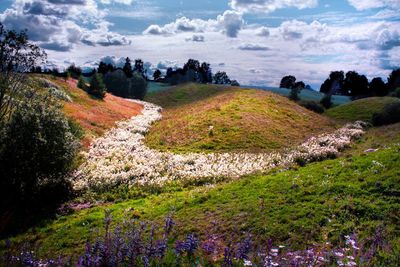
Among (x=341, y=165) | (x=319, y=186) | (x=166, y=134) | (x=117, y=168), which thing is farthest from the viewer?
(x=166, y=134)

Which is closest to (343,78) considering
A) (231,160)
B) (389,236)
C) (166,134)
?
(166,134)

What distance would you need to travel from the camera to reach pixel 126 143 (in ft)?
137

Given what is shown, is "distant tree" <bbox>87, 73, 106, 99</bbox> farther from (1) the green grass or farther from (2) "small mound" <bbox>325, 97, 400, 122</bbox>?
(1) the green grass

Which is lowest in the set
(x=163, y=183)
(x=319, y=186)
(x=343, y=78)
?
(x=163, y=183)

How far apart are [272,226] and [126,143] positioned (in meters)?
28.4

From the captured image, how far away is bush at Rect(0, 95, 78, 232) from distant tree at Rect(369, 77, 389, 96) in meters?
114

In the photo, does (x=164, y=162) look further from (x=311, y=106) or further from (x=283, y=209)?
(x=311, y=106)

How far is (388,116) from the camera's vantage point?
5350 centimetres

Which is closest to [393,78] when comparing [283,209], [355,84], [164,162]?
[355,84]

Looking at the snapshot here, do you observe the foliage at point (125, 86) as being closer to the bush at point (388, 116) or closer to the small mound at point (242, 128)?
the small mound at point (242, 128)

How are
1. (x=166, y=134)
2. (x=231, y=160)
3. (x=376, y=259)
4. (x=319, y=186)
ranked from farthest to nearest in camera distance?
(x=166, y=134)
(x=231, y=160)
(x=319, y=186)
(x=376, y=259)

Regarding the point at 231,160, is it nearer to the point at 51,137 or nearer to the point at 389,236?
the point at 51,137

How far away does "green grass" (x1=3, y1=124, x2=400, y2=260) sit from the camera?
14961 mm

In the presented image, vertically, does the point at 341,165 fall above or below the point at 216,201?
above
